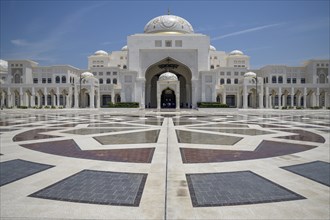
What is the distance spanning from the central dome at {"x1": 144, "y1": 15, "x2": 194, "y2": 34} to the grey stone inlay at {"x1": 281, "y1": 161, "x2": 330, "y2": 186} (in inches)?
2104

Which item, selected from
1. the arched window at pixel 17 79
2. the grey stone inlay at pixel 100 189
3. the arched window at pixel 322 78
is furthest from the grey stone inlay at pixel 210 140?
the arched window at pixel 17 79

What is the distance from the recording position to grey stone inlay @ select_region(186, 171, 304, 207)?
3.83m

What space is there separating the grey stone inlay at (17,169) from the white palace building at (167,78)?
125ft

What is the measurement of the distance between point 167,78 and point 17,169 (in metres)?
38.8

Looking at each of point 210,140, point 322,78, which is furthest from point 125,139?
point 322,78

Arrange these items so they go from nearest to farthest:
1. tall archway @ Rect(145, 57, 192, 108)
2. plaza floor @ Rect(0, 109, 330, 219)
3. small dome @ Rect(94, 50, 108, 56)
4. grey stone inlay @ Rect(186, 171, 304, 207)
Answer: plaza floor @ Rect(0, 109, 330, 219)
grey stone inlay @ Rect(186, 171, 304, 207)
tall archway @ Rect(145, 57, 192, 108)
small dome @ Rect(94, 50, 108, 56)

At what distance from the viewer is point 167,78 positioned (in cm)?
4344

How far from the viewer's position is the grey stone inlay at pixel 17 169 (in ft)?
16.2

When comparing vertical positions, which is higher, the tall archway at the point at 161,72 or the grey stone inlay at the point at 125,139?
the tall archway at the point at 161,72

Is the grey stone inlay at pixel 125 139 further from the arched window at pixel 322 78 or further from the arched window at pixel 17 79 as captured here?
the arched window at pixel 322 78

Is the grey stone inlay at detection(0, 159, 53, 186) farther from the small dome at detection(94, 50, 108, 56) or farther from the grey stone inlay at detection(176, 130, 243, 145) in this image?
the small dome at detection(94, 50, 108, 56)

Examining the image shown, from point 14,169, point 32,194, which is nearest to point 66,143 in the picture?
point 14,169

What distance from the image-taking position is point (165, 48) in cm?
5097

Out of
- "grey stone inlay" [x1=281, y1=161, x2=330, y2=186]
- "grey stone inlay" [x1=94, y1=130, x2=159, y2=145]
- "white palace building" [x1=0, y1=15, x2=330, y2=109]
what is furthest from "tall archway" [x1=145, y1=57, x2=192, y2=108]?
"grey stone inlay" [x1=281, y1=161, x2=330, y2=186]
